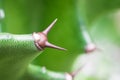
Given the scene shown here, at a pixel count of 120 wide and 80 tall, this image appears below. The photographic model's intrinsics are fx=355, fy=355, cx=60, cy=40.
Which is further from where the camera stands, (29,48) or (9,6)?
(9,6)

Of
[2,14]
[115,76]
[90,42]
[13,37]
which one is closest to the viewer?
[13,37]

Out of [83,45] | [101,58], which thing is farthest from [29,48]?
[101,58]

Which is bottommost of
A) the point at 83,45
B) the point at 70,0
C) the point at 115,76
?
the point at 115,76

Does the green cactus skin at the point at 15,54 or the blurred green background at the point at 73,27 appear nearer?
the green cactus skin at the point at 15,54

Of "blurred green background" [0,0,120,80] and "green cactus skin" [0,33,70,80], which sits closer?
"green cactus skin" [0,33,70,80]

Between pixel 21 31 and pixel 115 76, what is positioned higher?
pixel 21 31

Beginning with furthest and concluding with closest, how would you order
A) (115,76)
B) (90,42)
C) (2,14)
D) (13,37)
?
(115,76)
(90,42)
(2,14)
(13,37)

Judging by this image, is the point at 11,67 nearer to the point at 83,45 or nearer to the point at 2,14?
the point at 2,14

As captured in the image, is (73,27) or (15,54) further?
(73,27)
